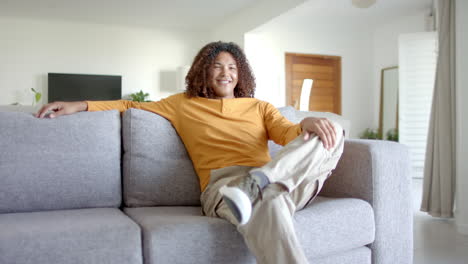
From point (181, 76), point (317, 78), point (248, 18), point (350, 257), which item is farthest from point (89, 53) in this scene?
point (350, 257)

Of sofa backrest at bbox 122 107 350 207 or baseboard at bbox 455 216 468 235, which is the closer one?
sofa backrest at bbox 122 107 350 207

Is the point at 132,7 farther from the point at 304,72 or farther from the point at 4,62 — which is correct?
the point at 304,72

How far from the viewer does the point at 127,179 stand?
1.70 metres

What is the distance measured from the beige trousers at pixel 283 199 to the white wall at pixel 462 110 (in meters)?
1.90

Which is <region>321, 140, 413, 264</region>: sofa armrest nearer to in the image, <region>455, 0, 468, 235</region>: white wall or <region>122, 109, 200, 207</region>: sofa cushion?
<region>122, 109, 200, 207</region>: sofa cushion

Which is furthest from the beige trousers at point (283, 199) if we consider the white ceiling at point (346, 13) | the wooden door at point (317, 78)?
the wooden door at point (317, 78)

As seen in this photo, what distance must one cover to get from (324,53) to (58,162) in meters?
6.11

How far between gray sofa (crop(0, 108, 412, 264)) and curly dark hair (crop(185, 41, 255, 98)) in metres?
0.25

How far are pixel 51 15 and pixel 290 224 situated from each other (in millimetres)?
6271

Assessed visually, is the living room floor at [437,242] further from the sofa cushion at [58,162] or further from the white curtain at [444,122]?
the sofa cushion at [58,162]

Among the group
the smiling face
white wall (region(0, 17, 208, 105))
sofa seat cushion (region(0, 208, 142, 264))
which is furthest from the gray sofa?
white wall (region(0, 17, 208, 105))

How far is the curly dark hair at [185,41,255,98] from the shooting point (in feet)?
6.33

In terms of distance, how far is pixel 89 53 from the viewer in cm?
686

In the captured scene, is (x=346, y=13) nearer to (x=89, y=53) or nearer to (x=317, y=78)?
(x=317, y=78)
